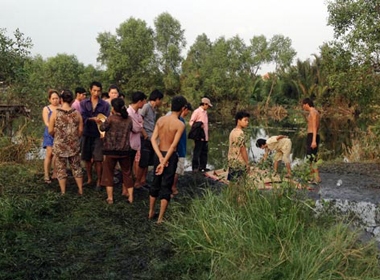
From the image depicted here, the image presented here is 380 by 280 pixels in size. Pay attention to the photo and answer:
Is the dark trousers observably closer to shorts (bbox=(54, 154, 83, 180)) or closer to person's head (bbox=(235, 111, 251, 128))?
person's head (bbox=(235, 111, 251, 128))

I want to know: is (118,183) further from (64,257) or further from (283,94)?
(283,94)

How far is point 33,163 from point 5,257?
4760 millimetres

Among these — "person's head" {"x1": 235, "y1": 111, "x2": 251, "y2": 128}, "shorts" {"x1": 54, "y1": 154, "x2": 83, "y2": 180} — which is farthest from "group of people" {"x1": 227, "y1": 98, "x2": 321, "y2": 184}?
"shorts" {"x1": 54, "y1": 154, "x2": 83, "y2": 180}

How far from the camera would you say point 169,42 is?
147 feet

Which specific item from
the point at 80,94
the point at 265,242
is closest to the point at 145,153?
the point at 80,94

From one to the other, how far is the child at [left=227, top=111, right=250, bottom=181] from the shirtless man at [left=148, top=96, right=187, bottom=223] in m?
0.80

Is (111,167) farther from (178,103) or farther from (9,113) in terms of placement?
(9,113)

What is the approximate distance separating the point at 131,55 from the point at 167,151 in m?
39.6

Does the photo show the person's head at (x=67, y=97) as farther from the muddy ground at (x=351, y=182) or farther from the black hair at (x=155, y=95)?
the muddy ground at (x=351, y=182)

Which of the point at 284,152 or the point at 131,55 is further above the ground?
the point at 131,55

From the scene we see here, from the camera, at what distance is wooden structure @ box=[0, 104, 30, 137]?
9.45 meters

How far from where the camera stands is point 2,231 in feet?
13.8

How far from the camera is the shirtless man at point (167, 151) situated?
187 inches

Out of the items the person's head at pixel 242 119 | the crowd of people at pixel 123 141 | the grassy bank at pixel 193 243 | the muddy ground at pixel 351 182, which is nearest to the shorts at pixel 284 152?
the crowd of people at pixel 123 141
